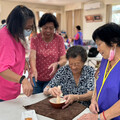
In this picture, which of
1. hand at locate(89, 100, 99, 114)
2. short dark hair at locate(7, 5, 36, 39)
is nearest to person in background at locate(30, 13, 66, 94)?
short dark hair at locate(7, 5, 36, 39)

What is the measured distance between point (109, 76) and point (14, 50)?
77 centimetres

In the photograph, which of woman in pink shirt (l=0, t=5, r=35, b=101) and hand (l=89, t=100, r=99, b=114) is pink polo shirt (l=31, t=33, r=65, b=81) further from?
hand (l=89, t=100, r=99, b=114)

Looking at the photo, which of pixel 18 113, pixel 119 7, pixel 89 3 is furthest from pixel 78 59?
pixel 89 3

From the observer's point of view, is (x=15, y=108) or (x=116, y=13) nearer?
(x=15, y=108)

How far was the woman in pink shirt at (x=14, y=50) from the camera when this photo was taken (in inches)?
49.7

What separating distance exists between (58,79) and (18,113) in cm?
58

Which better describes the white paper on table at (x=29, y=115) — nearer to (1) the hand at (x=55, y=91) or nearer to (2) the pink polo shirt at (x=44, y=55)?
(1) the hand at (x=55, y=91)

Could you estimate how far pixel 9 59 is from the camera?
1.28 meters

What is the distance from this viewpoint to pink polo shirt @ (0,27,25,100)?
1.26 m

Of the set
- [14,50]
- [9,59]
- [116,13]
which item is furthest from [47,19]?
[116,13]

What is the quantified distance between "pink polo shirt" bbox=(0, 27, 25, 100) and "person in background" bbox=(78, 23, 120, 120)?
65 cm

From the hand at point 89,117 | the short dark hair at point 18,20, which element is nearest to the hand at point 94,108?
the hand at point 89,117

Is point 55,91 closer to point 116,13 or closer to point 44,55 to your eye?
point 44,55

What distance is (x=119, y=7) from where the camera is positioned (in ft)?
27.7
